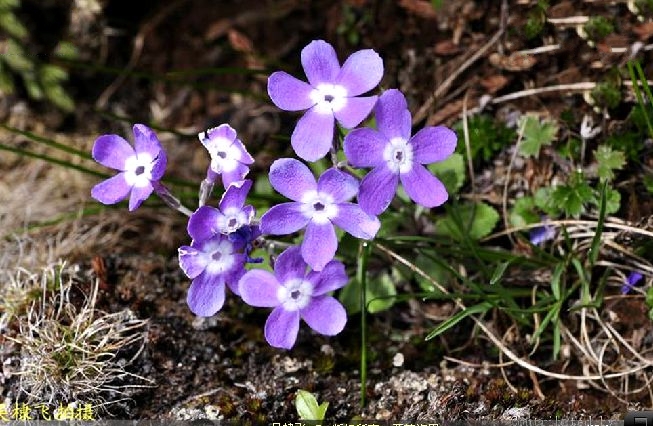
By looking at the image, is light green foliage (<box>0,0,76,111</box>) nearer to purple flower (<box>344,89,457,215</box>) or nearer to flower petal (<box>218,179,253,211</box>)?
flower petal (<box>218,179,253,211</box>)

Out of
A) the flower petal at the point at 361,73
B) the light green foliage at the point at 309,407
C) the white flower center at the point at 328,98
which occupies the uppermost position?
the flower petal at the point at 361,73

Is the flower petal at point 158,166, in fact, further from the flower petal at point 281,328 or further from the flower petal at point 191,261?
the flower petal at point 281,328

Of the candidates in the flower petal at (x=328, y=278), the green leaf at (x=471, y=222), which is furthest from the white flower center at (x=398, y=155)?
the green leaf at (x=471, y=222)

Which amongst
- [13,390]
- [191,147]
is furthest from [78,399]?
[191,147]

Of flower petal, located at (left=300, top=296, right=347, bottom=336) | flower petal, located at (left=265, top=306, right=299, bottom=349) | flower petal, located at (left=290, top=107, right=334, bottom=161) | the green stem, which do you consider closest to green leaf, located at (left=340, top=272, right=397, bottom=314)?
the green stem

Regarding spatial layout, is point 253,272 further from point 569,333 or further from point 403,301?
point 569,333
